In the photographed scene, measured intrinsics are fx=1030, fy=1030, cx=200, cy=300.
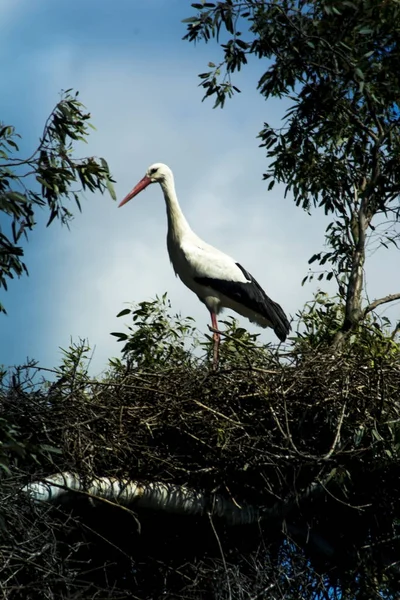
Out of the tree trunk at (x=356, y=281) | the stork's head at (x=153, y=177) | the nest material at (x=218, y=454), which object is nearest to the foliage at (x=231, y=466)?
the nest material at (x=218, y=454)

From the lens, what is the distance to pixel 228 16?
734 centimetres

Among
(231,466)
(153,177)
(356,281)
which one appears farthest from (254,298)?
(231,466)

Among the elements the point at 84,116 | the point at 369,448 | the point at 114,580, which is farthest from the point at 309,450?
the point at 84,116

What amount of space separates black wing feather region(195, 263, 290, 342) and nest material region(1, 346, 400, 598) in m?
1.92

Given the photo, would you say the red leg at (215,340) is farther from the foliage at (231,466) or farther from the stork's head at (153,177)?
the stork's head at (153,177)

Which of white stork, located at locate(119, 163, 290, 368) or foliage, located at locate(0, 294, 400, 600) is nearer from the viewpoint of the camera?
foliage, located at locate(0, 294, 400, 600)

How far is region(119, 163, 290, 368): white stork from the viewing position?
7.65 m

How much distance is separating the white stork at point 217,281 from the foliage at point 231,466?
1.73 metres

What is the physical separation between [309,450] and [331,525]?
724 mm

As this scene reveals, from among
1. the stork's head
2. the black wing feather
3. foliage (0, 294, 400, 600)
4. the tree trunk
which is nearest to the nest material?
foliage (0, 294, 400, 600)

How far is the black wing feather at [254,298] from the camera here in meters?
7.57

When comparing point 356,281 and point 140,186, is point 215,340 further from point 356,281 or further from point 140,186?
point 140,186

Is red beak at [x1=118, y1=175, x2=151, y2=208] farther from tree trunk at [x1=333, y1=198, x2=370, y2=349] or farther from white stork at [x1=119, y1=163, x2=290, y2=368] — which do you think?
tree trunk at [x1=333, y1=198, x2=370, y2=349]

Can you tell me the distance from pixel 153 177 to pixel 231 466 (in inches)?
150
